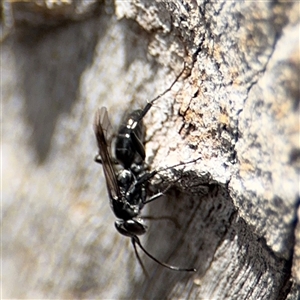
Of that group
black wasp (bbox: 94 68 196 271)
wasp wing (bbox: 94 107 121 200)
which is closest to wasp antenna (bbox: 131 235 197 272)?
black wasp (bbox: 94 68 196 271)

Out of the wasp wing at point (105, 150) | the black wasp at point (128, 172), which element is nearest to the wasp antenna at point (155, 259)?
the black wasp at point (128, 172)

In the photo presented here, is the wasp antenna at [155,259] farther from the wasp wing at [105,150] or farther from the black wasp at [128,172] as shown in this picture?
the wasp wing at [105,150]

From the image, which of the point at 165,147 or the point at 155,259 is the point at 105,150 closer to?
the point at 165,147

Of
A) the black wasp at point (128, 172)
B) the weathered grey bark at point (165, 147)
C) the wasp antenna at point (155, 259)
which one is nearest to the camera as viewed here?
the weathered grey bark at point (165, 147)

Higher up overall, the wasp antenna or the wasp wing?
the wasp wing

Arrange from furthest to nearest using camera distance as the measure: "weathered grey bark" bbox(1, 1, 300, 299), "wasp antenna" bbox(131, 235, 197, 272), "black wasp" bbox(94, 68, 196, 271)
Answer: "black wasp" bbox(94, 68, 196, 271) < "wasp antenna" bbox(131, 235, 197, 272) < "weathered grey bark" bbox(1, 1, 300, 299)

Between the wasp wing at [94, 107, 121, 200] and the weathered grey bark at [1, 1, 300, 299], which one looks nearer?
the weathered grey bark at [1, 1, 300, 299]

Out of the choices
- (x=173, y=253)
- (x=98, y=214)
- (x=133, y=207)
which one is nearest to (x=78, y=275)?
(x=98, y=214)

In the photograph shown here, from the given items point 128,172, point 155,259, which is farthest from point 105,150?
point 155,259

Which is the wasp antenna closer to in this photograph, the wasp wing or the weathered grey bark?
the weathered grey bark
